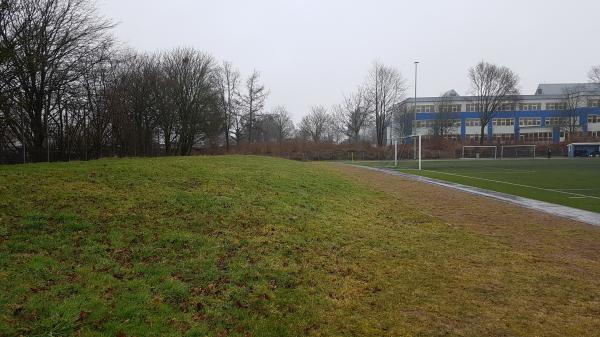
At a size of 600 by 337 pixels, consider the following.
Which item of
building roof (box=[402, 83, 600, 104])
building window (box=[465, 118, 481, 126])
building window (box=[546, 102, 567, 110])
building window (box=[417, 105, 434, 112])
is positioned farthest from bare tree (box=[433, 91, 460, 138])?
building window (box=[546, 102, 567, 110])

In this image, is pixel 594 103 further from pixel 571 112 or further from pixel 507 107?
pixel 507 107

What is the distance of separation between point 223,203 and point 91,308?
19.2 feet

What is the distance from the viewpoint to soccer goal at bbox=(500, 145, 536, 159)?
252 feet

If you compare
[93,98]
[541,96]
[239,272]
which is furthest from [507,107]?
[239,272]

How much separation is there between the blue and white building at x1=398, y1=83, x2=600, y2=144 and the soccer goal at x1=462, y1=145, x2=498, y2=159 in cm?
1998

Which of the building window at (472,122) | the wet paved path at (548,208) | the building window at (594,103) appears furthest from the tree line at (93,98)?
the building window at (594,103)

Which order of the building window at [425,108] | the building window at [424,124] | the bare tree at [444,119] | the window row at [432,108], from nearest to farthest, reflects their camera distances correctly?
1. the bare tree at [444,119]
2. the window row at [432,108]
3. the building window at [424,124]
4. the building window at [425,108]

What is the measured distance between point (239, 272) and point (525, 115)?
364 feet

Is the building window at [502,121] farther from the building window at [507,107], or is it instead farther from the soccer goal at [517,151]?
the soccer goal at [517,151]

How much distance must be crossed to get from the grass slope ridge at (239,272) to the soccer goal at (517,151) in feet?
246

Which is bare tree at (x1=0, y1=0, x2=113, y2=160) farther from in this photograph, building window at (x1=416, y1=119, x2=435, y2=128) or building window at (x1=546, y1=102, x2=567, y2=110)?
building window at (x1=546, y1=102, x2=567, y2=110)

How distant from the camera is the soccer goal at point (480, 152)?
251 feet

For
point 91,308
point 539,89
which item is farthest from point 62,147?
point 539,89

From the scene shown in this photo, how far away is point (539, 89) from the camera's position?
372ft
